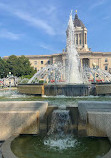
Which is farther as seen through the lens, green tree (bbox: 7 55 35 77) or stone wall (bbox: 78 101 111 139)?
green tree (bbox: 7 55 35 77)

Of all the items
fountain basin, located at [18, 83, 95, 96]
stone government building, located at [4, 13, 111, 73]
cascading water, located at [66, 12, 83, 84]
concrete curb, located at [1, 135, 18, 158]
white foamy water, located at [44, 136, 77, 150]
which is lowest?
white foamy water, located at [44, 136, 77, 150]

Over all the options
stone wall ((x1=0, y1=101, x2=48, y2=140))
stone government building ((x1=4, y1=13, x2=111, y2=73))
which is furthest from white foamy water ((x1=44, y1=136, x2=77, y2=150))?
stone government building ((x1=4, y1=13, x2=111, y2=73))

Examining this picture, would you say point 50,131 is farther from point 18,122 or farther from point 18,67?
point 18,67

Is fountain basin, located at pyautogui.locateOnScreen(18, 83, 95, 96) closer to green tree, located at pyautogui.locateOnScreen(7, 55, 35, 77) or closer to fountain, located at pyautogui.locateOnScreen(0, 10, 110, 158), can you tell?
fountain, located at pyautogui.locateOnScreen(0, 10, 110, 158)

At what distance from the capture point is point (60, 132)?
4.17 meters

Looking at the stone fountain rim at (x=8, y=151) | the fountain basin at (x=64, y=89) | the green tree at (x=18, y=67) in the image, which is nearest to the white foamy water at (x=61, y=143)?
the stone fountain rim at (x=8, y=151)

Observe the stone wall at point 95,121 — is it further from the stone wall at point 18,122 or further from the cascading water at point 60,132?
the stone wall at point 18,122

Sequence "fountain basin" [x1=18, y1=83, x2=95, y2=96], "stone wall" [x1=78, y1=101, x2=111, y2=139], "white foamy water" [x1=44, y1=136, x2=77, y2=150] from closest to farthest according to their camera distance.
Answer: "white foamy water" [x1=44, y1=136, x2=77, y2=150]
"stone wall" [x1=78, y1=101, x2=111, y2=139]
"fountain basin" [x1=18, y1=83, x2=95, y2=96]

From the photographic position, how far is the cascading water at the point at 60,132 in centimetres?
370

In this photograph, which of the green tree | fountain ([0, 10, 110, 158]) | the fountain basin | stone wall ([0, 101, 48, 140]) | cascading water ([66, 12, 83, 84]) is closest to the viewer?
fountain ([0, 10, 110, 158])

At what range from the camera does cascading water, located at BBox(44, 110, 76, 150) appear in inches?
146

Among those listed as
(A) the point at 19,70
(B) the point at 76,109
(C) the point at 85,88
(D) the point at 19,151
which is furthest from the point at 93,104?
(A) the point at 19,70

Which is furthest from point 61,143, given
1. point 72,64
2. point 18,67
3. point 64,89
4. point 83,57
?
point 83,57

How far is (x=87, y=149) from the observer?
11.1 feet
